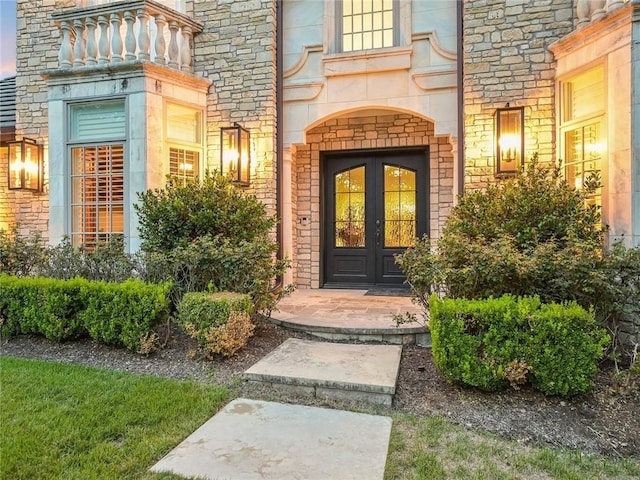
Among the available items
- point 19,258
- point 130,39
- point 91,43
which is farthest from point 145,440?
point 91,43

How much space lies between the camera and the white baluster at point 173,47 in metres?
6.29

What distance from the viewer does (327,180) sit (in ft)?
25.0

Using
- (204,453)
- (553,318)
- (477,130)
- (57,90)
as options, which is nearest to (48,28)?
(57,90)

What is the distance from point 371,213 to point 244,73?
3143 mm

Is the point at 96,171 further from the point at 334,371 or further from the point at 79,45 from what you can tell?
the point at 334,371

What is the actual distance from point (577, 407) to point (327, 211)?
521 centimetres

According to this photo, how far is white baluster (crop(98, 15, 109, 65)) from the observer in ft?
20.0

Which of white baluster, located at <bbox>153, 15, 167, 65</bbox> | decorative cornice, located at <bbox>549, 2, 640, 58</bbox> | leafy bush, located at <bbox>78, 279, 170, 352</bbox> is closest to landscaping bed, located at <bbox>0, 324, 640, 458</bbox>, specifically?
leafy bush, located at <bbox>78, 279, 170, 352</bbox>

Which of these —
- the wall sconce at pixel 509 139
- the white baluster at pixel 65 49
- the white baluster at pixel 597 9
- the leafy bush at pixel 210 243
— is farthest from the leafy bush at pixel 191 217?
the white baluster at pixel 597 9

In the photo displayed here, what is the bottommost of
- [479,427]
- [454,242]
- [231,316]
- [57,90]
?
[479,427]

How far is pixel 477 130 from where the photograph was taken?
573cm

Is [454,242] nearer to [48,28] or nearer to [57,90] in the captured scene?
[57,90]

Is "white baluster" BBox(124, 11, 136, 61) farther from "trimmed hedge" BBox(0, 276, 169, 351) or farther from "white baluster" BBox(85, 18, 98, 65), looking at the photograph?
"trimmed hedge" BBox(0, 276, 169, 351)

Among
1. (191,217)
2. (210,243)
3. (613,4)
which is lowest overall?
(210,243)
